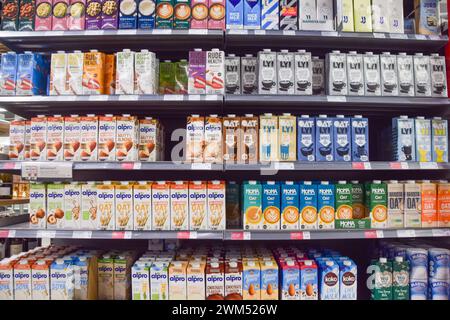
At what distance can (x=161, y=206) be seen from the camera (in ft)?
8.21

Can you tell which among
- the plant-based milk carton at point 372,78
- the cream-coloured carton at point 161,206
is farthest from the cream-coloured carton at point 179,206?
the plant-based milk carton at point 372,78

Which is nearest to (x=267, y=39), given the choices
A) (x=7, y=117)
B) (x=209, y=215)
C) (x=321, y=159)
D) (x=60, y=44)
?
(x=321, y=159)

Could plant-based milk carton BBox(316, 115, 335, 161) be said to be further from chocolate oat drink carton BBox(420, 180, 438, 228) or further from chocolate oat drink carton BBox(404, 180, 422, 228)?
chocolate oat drink carton BBox(420, 180, 438, 228)

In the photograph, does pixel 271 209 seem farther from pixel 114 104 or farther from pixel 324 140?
pixel 114 104

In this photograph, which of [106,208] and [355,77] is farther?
[355,77]

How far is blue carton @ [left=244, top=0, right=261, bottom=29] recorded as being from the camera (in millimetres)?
2613

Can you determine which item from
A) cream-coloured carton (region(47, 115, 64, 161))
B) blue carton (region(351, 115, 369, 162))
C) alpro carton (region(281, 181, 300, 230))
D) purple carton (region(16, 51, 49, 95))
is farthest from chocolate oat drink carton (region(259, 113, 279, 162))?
purple carton (region(16, 51, 49, 95))

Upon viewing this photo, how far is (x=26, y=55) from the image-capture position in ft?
8.59

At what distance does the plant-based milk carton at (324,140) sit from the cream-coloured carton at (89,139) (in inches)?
62.5

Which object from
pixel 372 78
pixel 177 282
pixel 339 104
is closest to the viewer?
pixel 177 282

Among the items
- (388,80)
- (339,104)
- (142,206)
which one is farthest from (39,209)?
(388,80)

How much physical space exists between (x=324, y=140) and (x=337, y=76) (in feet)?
1.58

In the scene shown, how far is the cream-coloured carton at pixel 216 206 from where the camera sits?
2.49 meters

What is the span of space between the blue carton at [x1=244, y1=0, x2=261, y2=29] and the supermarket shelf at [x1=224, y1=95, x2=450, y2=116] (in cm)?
54
